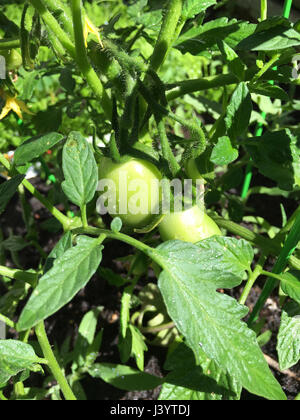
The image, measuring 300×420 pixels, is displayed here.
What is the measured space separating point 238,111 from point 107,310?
2.59ft

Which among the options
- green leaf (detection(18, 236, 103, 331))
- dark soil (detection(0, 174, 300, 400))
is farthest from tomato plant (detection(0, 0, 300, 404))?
dark soil (detection(0, 174, 300, 400))

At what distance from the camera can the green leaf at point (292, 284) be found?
0.60 meters

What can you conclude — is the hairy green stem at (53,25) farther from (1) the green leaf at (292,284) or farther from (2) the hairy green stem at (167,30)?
(1) the green leaf at (292,284)

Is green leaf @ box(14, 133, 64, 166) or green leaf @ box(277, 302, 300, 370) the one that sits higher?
green leaf @ box(14, 133, 64, 166)

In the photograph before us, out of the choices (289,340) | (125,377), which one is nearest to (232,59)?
(289,340)

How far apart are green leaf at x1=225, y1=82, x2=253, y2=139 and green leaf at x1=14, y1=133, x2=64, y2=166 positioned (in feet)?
0.79

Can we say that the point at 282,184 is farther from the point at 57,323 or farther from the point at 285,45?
the point at 57,323

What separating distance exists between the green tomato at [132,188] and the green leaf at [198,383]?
237 millimetres

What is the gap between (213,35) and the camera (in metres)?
0.70

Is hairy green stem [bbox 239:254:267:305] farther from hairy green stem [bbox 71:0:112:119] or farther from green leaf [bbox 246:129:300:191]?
hairy green stem [bbox 71:0:112:119]

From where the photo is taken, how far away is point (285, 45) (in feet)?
1.70

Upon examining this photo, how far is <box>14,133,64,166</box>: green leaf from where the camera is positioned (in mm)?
617
